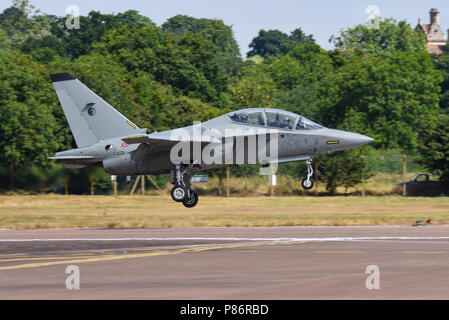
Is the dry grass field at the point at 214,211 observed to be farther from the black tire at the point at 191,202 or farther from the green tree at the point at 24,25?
the green tree at the point at 24,25

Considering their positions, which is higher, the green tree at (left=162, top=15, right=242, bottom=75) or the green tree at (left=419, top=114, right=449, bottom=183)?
the green tree at (left=162, top=15, right=242, bottom=75)

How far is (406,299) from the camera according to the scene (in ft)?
47.9

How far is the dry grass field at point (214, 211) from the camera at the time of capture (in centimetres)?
3309

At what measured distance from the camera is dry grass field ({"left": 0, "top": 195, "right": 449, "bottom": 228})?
1303 inches

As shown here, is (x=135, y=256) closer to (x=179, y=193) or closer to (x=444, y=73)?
(x=179, y=193)

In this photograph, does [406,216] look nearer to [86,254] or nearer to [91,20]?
[86,254]

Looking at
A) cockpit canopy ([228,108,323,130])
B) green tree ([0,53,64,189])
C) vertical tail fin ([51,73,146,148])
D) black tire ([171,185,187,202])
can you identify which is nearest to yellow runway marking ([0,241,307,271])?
cockpit canopy ([228,108,323,130])

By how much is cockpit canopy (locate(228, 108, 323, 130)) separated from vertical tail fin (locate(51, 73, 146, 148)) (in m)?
4.56

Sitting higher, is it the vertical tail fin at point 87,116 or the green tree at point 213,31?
the green tree at point 213,31

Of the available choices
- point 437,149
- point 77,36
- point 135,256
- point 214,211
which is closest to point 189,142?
point 135,256

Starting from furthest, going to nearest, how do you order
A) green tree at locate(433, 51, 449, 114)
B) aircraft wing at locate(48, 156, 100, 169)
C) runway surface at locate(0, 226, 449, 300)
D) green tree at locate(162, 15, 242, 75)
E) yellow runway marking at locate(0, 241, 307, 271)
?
green tree at locate(162, 15, 242, 75), green tree at locate(433, 51, 449, 114), aircraft wing at locate(48, 156, 100, 169), yellow runway marking at locate(0, 241, 307, 271), runway surface at locate(0, 226, 449, 300)

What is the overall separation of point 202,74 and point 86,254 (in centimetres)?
6548

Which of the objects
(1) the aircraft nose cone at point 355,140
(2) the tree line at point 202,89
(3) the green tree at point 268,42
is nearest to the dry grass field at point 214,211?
(2) the tree line at point 202,89

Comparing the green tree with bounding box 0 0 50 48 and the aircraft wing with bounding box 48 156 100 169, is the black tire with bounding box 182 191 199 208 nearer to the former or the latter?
the aircraft wing with bounding box 48 156 100 169
